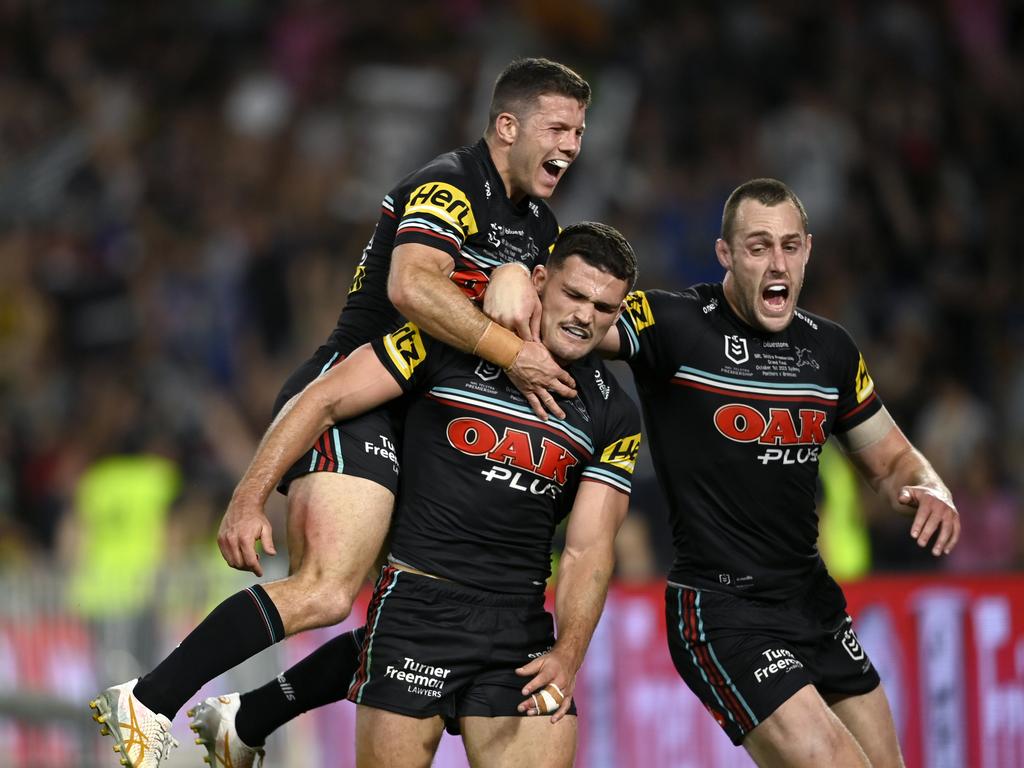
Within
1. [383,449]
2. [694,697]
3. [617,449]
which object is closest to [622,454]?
[617,449]

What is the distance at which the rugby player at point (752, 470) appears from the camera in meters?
5.86

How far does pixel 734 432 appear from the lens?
5.90 meters

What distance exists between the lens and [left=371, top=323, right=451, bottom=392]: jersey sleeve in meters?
5.55

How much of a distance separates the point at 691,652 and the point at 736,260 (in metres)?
1.49

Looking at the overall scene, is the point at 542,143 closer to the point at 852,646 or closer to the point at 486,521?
the point at 486,521

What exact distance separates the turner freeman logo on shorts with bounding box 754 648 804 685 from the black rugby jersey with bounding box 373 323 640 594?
2.64 feet

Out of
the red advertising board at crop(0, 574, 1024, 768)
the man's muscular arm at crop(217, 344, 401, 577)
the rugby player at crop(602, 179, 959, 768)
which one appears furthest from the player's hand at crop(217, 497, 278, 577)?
the red advertising board at crop(0, 574, 1024, 768)

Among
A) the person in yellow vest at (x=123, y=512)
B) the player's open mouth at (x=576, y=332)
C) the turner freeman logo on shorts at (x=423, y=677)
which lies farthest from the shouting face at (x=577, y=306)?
the person in yellow vest at (x=123, y=512)

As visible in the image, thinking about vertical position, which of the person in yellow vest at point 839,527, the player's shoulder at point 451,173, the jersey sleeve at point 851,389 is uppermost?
the player's shoulder at point 451,173

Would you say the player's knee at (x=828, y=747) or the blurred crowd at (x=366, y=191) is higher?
the blurred crowd at (x=366, y=191)

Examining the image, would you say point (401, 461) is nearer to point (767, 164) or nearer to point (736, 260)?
point (736, 260)

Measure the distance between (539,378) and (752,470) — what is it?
1.02m

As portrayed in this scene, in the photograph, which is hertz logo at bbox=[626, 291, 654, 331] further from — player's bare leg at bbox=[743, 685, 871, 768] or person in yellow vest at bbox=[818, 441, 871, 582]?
person in yellow vest at bbox=[818, 441, 871, 582]

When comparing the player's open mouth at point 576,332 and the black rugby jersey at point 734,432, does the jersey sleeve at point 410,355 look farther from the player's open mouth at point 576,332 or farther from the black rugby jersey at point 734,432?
the black rugby jersey at point 734,432
